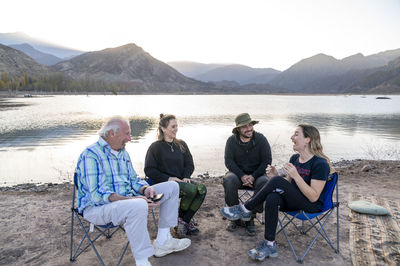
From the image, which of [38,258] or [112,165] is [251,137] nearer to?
[112,165]

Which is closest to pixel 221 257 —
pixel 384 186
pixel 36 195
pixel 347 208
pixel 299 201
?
pixel 299 201

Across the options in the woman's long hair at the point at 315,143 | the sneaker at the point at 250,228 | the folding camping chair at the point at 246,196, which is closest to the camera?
the woman's long hair at the point at 315,143

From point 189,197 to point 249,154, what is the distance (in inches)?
51.4

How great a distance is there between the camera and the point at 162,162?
4180 mm

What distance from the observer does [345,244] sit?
3.85 m

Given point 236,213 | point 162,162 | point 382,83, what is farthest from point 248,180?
point 382,83

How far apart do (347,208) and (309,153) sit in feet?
7.65

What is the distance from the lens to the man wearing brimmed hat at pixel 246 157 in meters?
4.32

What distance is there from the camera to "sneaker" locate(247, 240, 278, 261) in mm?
3356

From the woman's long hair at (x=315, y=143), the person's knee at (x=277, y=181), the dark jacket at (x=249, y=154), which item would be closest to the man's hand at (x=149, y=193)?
the person's knee at (x=277, y=181)

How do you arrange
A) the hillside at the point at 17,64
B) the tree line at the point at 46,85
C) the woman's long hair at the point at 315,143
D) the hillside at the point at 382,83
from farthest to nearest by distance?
the hillside at the point at 382,83
the hillside at the point at 17,64
the tree line at the point at 46,85
the woman's long hair at the point at 315,143

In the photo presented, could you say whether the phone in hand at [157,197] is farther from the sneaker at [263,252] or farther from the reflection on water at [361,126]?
the reflection on water at [361,126]

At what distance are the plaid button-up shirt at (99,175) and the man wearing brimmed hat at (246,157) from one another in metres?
1.71

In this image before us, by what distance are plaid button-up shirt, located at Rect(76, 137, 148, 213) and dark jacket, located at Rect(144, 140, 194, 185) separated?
2.59ft
